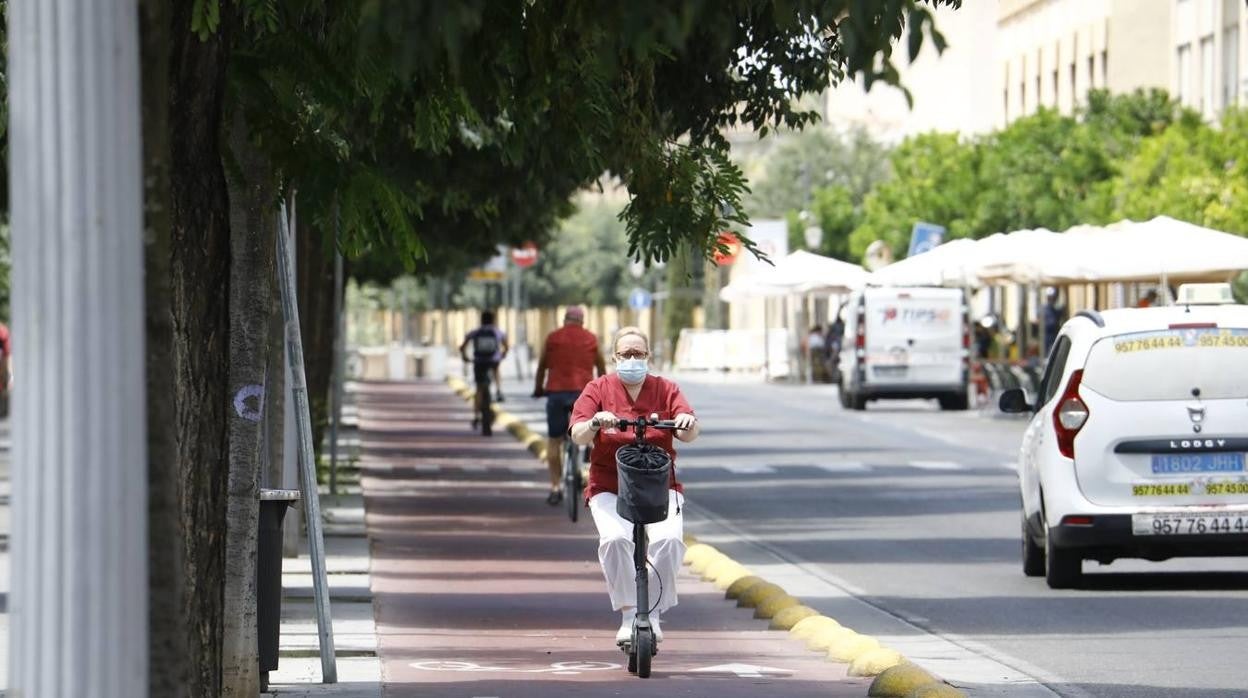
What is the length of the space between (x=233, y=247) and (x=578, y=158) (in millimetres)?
2219

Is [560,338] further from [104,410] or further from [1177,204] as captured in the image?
[1177,204]

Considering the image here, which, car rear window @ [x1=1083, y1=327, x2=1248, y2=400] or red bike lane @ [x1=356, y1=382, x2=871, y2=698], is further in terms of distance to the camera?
car rear window @ [x1=1083, y1=327, x2=1248, y2=400]

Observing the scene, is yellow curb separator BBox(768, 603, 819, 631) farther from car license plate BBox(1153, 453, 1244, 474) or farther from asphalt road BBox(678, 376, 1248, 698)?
car license plate BBox(1153, 453, 1244, 474)

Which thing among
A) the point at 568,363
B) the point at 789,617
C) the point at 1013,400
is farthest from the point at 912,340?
the point at 789,617

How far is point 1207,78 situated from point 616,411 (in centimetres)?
4763

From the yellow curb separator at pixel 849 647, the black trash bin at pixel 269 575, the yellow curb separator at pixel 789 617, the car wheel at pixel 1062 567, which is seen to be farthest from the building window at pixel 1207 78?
the black trash bin at pixel 269 575

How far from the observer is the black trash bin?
1003 centimetres

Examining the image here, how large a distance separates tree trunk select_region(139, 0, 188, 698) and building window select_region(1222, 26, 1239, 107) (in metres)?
50.6

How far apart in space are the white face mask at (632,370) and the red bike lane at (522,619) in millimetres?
1294

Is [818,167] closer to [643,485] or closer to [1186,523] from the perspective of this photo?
[1186,523]

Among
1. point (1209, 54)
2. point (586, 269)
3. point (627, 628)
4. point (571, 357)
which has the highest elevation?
point (1209, 54)

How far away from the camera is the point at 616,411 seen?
39.2 ft

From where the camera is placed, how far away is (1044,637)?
42.7 ft

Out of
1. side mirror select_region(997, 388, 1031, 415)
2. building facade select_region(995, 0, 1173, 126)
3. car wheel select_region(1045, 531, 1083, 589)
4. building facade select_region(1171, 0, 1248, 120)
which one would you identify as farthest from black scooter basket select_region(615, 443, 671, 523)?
building facade select_region(995, 0, 1173, 126)
